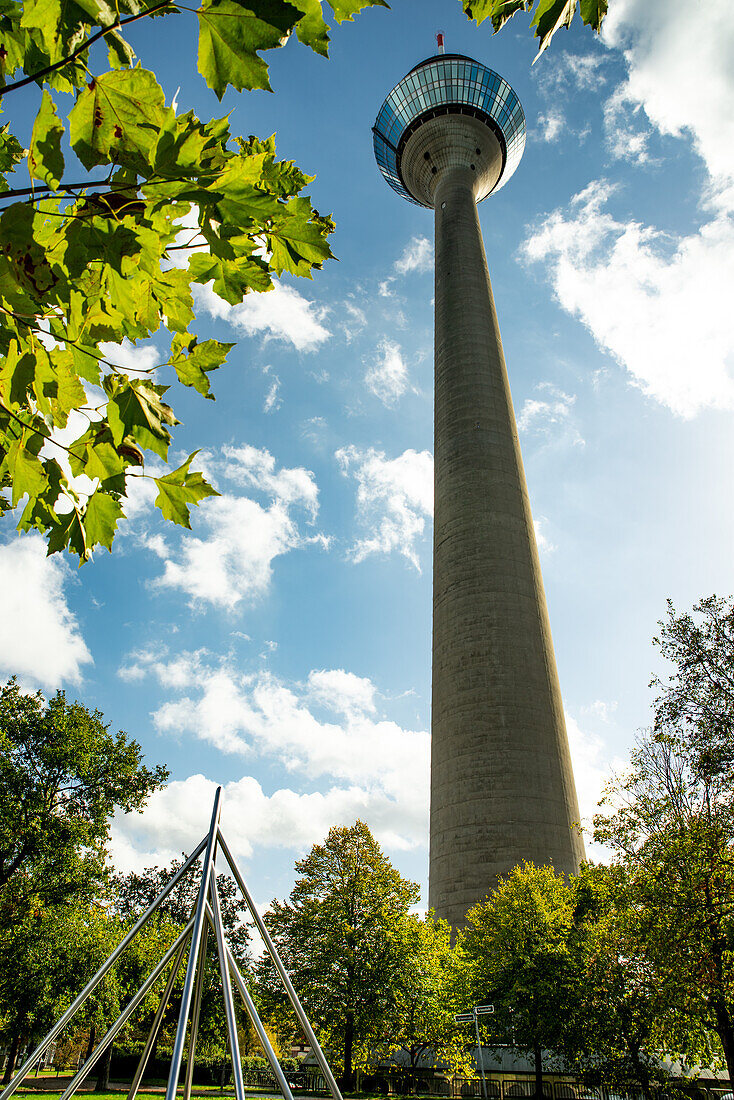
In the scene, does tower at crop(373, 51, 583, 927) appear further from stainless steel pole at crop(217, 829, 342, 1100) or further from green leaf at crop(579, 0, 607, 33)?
green leaf at crop(579, 0, 607, 33)

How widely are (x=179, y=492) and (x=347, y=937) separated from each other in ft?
81.5

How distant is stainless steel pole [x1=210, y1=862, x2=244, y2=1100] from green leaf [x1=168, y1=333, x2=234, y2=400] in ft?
10.1

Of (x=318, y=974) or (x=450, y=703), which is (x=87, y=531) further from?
(x=450, y=703)

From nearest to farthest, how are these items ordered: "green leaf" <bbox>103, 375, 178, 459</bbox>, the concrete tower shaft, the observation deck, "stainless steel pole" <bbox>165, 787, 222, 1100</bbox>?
"green leaf" <bbox>103, 375, 178, 459</bbox>
"stainless steel pole" <bbox>165, 787, 222, 1100</bbox>
the concrete tower shaft
the observation deck

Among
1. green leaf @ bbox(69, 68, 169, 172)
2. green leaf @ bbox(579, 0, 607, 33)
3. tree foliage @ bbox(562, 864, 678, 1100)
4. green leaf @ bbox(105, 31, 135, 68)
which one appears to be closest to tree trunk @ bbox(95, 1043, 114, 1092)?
tree foliage @ bbox(562, 864, 678, 1100)

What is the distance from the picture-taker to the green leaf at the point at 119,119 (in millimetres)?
1759

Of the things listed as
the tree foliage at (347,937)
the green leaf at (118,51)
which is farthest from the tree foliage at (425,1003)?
the green leaf at (118,51)

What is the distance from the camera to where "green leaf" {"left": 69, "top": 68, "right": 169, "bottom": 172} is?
1.76 m

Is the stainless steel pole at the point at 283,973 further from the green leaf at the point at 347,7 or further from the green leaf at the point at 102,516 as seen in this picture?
the green leaf at the point at 347,7

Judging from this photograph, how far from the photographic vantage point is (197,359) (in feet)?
8.50

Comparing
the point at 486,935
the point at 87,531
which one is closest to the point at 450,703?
the point at 486,935

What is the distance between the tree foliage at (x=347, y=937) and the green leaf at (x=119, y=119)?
25.3 metres

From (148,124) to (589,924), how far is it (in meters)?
27.8

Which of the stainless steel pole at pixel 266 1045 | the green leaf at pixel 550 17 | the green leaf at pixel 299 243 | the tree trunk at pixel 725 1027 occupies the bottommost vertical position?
the tree trunk at pixel 725 1027
